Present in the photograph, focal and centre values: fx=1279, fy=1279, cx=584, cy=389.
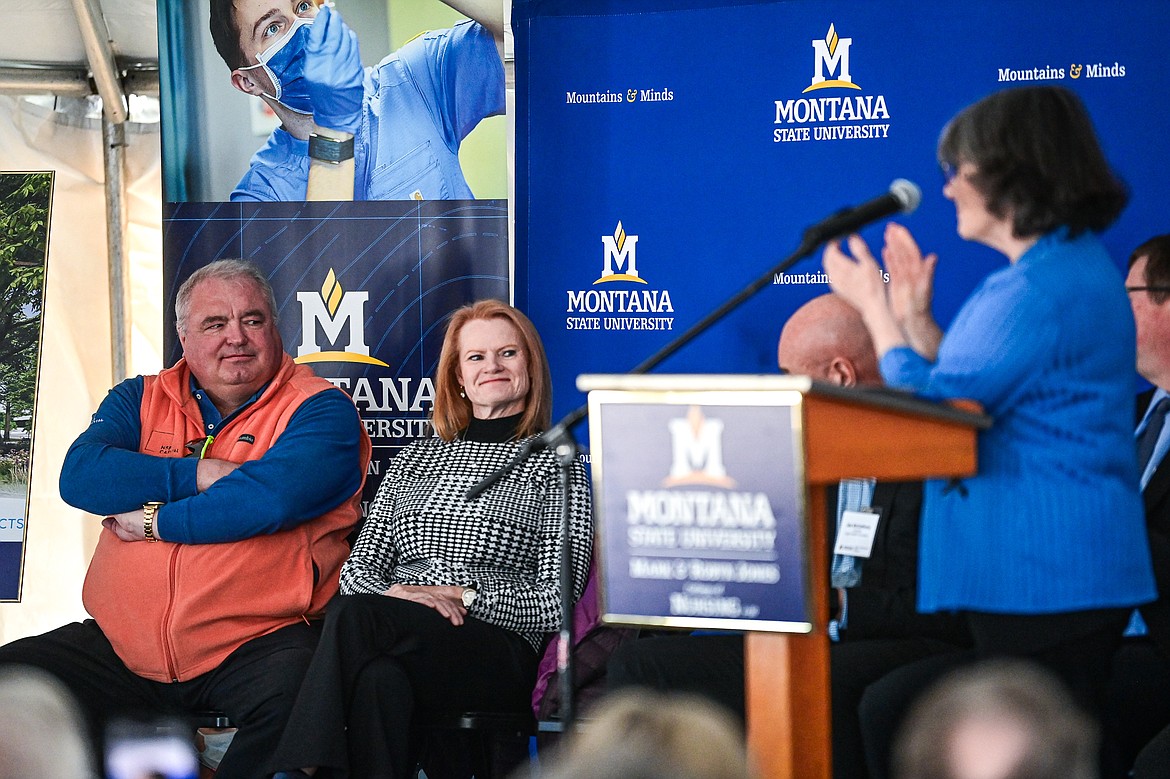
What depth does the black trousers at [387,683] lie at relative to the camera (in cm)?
303

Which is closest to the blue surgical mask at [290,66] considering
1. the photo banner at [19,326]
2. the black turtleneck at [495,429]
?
the photo banner at [19,326]

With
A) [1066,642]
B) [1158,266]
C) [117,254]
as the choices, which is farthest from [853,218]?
[117,254]

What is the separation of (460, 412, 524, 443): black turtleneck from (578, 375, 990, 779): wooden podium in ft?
5.63

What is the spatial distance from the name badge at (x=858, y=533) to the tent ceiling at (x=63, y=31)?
2.84m

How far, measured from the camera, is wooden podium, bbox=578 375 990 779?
1841 millimetres

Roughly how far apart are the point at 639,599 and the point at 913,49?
2589 millimetres

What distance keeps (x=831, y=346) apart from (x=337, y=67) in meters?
2.02

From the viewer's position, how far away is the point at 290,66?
4.24 meters

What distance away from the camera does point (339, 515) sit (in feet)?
12.2

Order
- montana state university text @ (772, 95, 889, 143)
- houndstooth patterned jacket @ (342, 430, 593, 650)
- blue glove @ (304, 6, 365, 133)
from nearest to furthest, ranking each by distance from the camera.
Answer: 1. houndstooth patterned jacket @ (342, 430, 593, 650)
2. montana state university text @ (772, 95, 889, 143)
3. blue glove @ (304, 6, 365, 133)

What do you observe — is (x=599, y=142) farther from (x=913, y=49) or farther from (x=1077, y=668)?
(x=1077, y=668)

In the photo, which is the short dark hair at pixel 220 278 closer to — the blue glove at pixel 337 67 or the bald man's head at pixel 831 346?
the blue glove at pixel 337 67

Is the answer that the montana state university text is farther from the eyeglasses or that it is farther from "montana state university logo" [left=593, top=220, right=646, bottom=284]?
the eyeglasses

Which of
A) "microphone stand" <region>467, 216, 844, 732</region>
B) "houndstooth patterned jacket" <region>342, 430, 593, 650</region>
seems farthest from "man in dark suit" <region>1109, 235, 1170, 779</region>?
"houndstooth patterned jacket" <region>342, 430, 593, 650</region>
